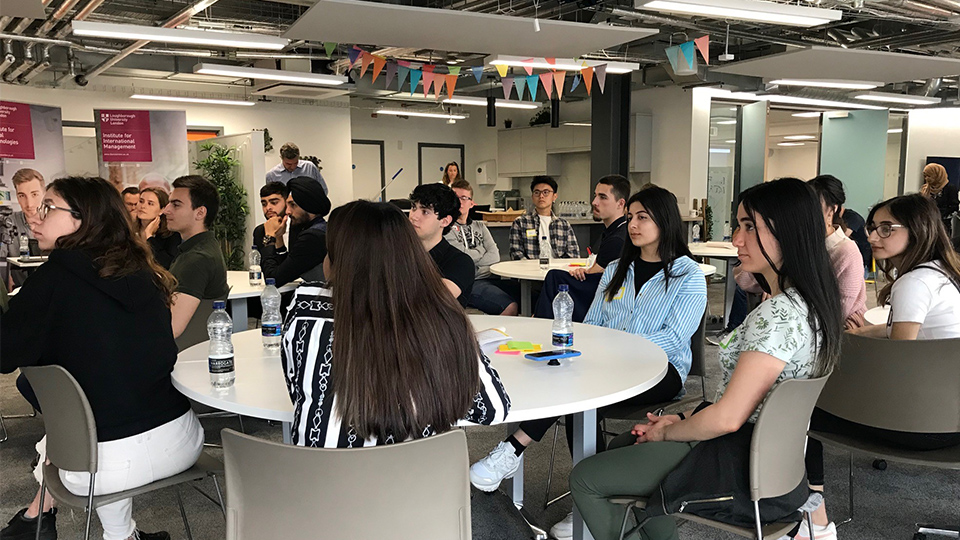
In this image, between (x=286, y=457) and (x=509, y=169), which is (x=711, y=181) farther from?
(x=286, y=457)

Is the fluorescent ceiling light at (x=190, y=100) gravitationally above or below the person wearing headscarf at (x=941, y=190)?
above

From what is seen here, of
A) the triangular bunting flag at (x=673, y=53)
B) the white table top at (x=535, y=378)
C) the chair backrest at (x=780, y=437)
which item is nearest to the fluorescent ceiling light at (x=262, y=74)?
the triangular bunting flag at (x=673, y=53)

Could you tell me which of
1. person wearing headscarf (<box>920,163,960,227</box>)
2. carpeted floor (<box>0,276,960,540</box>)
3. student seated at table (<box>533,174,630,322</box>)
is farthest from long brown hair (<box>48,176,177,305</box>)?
person wearing headscarf (<box>920,163,960,227</box>)

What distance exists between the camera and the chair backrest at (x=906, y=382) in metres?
2.15

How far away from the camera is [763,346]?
1776 mm

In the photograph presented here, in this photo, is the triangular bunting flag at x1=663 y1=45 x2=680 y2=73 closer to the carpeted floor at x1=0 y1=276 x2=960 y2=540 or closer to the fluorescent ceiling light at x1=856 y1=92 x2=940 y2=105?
the carpeted floor at x1=0 y1=276 x2=960 y2=540

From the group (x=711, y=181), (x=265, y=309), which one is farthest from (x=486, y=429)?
(x=711, y=181)

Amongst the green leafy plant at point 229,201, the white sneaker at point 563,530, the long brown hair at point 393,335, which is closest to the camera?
the long brown hair at point 393,335

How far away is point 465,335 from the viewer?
5.16 ft

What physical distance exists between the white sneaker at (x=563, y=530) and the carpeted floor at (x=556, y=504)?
4.5 inches

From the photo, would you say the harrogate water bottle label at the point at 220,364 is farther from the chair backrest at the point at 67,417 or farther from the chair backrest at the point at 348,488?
the chair backrest at the point at 348,488

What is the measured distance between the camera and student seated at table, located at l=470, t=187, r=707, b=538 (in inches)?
109

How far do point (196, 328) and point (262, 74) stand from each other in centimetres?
465

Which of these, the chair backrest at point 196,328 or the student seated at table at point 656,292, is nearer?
the student seated at table at point 656,292
